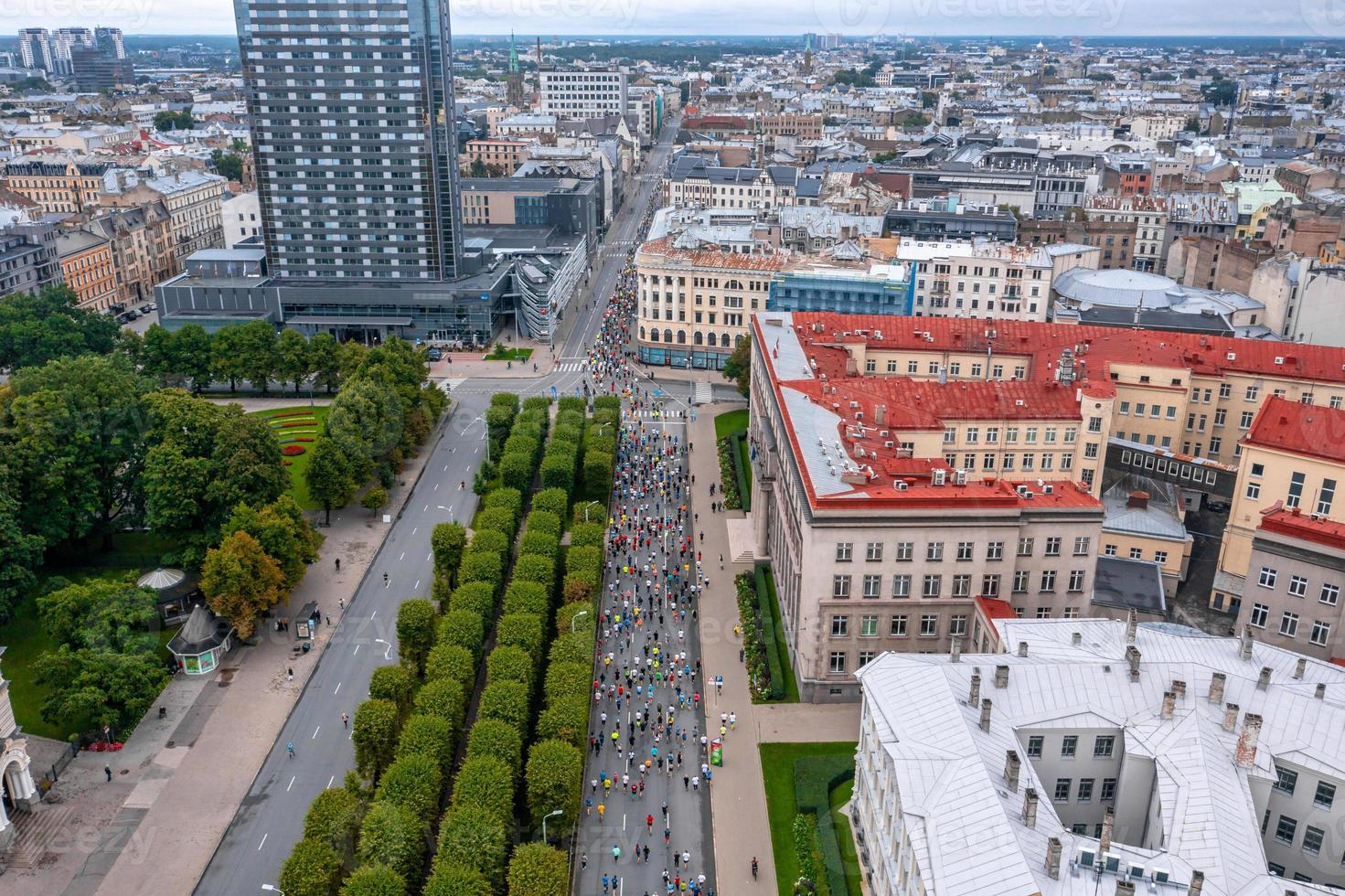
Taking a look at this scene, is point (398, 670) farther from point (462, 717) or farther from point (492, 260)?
point (492, 260)

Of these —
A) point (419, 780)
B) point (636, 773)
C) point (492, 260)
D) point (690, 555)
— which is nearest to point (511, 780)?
point (419, 780)

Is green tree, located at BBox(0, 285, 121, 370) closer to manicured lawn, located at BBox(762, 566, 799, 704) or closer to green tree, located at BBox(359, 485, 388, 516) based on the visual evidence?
green tree, located at BBox(359, 485, 388, 516)

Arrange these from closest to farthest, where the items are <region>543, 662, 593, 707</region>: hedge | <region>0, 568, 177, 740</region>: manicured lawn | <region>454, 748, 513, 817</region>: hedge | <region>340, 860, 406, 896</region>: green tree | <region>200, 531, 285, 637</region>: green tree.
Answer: <region>340, 860, 406, 896</region>: green tree
<region>454, 748, 513, 817</region>: hedge
<region>543, 662, 593, 707</region>: hedge
<region>0, 568, 177, 740</region>: manicured lawn
<region>200, 531, 285, 637</region>: green tree

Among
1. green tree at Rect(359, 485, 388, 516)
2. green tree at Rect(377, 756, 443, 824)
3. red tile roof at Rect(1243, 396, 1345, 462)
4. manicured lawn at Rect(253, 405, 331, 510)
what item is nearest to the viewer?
green tree at Rect(377, 756, 443, 824)

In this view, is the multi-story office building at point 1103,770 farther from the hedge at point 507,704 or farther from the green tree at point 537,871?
the hedge at point 507,704

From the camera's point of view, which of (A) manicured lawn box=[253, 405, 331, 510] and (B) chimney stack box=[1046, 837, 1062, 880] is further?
(A) manicured lawn box=[253, 405, 331, 510]

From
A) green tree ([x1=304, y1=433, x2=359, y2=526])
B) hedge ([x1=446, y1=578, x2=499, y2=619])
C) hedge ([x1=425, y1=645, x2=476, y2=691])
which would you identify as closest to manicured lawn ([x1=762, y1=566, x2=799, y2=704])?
hedge ([x1=425, y1=645, x2=476, y2=691])
